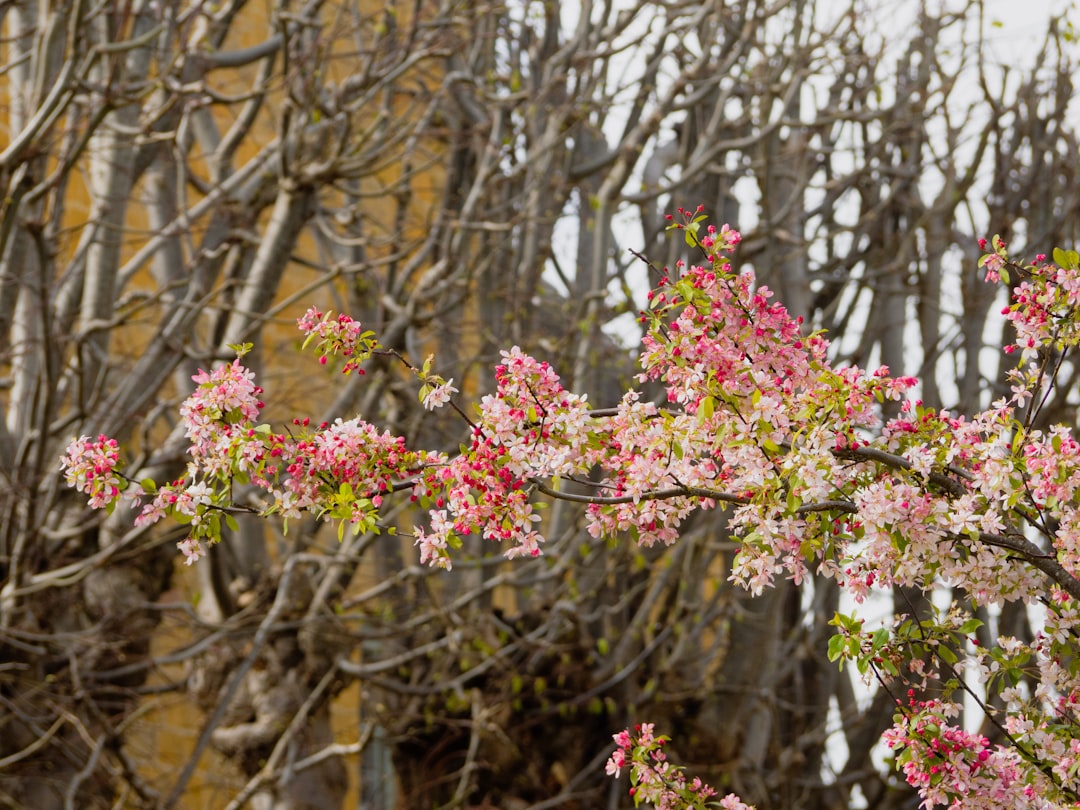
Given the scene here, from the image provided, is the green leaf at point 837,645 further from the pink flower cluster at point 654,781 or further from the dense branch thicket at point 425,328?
the dense branch thicket at point 425,328

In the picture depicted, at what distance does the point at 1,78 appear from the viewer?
979cm

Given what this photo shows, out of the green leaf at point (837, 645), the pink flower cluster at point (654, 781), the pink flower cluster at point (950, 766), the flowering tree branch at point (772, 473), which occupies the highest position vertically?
the flowering tree branch at point (772, 473)

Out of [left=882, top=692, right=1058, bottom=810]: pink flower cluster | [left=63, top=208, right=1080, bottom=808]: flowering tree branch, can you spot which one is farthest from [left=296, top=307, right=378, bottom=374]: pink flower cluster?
[left=882, top=692, right=1058, bottom=810]: pink flower cluster

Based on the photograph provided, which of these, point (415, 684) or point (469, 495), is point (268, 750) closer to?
point (415, 684)

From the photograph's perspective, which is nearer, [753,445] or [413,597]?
[753,445]

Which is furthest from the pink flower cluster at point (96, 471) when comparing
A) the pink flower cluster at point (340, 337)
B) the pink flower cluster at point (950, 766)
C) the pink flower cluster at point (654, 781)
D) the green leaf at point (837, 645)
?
the pink flower cluster at point (950, 766)

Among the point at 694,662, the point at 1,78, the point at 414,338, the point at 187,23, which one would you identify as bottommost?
the point at 694,662

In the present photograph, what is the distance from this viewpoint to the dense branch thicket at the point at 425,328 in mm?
6656

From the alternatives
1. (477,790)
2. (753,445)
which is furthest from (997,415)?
(477,790)

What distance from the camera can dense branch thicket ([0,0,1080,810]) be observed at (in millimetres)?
6656

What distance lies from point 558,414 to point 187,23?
4.59 m

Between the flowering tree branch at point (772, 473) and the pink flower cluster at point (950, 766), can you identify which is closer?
the flowering tree branch at point (772, 473)

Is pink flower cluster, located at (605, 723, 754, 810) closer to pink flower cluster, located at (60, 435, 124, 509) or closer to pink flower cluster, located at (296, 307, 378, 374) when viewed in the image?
pink flower cluster, located at (296, 307, 378, 374)

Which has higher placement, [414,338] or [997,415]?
Answer: [414,338]
